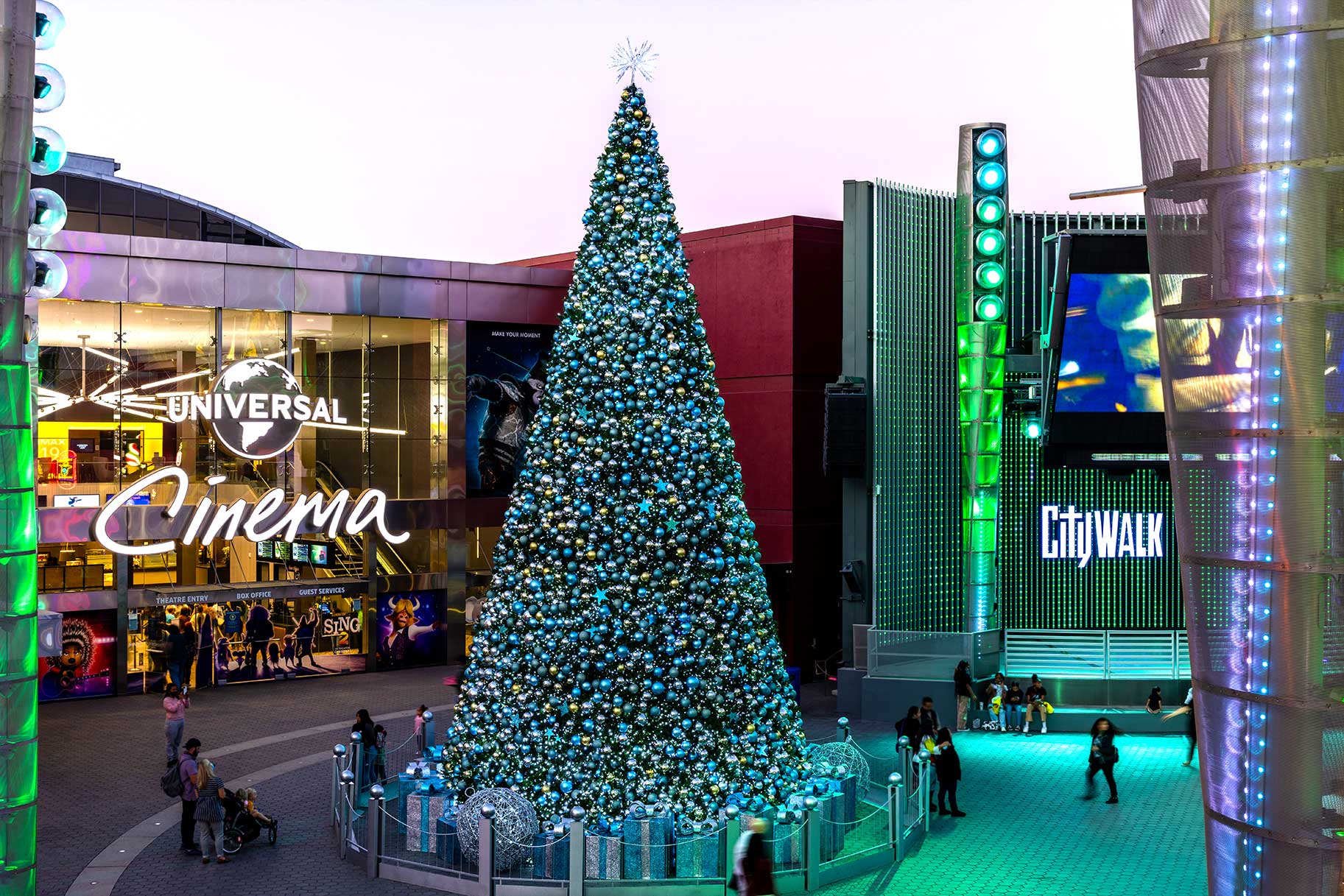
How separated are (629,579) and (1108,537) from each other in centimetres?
1584

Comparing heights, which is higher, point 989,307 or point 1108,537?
point 989,307

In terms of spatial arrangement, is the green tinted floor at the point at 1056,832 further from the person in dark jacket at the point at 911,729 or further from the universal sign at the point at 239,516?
the universal sign at the point at 239,516

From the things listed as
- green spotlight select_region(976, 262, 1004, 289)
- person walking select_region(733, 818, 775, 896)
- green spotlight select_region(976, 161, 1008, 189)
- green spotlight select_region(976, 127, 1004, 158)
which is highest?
green spotlight select_region(976, 127, 1004, 158)

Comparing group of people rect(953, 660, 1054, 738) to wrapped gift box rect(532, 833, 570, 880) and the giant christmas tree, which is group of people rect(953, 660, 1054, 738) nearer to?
the giant christmas tree

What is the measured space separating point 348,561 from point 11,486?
22.8 meters

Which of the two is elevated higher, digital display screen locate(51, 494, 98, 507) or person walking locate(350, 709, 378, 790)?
digital display screen locate(51, 494, 98, 507)

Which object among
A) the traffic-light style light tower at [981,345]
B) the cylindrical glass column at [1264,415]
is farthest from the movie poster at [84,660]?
the cylindrical glass column at [1264,415]

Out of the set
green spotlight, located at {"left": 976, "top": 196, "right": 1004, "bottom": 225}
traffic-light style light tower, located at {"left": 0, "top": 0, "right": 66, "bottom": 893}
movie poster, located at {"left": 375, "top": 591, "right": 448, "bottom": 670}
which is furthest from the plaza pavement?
green spotlight, located at {"left": 976, "top": 196, "right": 1004, "bottom": 225}

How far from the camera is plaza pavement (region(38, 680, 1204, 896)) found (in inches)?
562

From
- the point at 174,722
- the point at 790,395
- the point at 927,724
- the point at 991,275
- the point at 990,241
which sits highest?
the point at 990,241

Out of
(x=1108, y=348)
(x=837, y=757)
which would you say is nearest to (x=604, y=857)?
(x=837, y=757)

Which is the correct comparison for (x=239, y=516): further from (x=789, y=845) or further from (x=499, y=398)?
(x=789, y=845)

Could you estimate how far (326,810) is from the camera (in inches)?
687

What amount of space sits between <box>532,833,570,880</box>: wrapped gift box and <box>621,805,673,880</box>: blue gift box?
627mm
